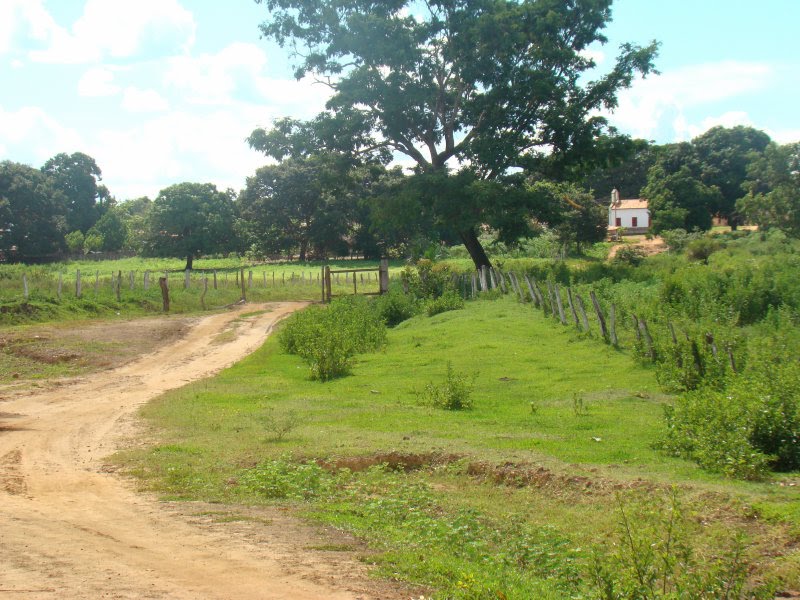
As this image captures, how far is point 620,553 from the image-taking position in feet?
22.4

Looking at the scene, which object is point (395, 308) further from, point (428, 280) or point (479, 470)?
point (479, 470)

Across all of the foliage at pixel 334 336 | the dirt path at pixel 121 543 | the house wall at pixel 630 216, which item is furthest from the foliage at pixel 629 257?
the house wall at pixel 630 216

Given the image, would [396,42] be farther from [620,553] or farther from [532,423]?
[620,553]

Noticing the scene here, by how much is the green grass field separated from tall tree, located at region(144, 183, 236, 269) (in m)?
53.7

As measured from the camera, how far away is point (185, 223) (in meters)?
72.8

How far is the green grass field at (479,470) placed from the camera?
8109 millimetres

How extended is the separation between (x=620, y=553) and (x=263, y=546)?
11.3 ft

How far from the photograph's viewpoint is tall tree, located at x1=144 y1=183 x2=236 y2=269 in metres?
72.8

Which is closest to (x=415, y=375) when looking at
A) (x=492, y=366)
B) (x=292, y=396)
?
(x=492, y=366)

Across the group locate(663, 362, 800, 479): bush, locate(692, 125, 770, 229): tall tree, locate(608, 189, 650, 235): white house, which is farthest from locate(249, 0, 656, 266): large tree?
locate(608, 189, 650, 235): white house

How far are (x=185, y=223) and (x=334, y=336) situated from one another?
175ft

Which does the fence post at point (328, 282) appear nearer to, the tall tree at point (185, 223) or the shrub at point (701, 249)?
the shrub at point (701, 249)

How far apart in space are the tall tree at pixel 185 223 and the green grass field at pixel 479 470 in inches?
2115

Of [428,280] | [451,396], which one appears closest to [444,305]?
[428,280]
